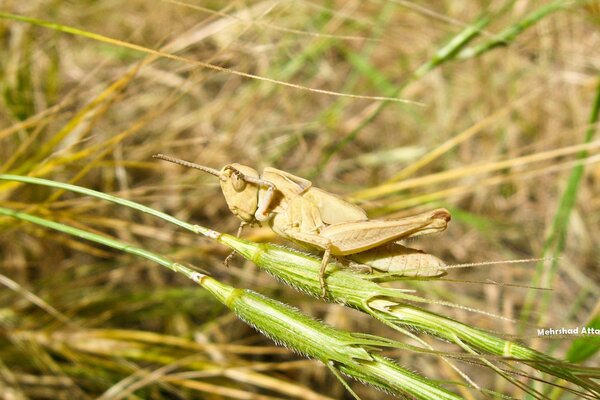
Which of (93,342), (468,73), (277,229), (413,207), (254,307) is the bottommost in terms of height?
(93,342)

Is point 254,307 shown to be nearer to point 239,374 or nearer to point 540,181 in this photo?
point 239,374

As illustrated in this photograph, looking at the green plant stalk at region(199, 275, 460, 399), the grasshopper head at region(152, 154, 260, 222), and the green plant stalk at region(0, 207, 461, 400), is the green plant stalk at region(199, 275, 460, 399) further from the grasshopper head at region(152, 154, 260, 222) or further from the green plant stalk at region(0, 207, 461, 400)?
the grasshopper head at region(152, 154, 260, 222)

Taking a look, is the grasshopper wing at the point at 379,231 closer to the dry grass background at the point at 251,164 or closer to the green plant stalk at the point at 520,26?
the dry grass background at the point at 251,164

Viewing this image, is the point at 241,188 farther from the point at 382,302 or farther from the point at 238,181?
the point at 382,302

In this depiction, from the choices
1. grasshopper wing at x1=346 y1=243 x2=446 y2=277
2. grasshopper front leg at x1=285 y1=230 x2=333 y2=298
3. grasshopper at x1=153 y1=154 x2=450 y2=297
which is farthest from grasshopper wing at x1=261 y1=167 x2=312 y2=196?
grasshopper wing at x1=346 y1=243 x2=446 y2=277

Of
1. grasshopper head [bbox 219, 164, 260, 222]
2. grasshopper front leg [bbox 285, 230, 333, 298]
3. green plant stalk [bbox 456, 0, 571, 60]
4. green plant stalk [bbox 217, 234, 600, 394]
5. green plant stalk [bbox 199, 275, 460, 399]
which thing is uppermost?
green plant stalk [bbox 456, 0, 571, 60]

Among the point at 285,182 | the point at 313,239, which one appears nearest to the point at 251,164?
the point at 285,182

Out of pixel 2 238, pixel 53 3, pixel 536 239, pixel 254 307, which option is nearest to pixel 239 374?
pixel 254 307
